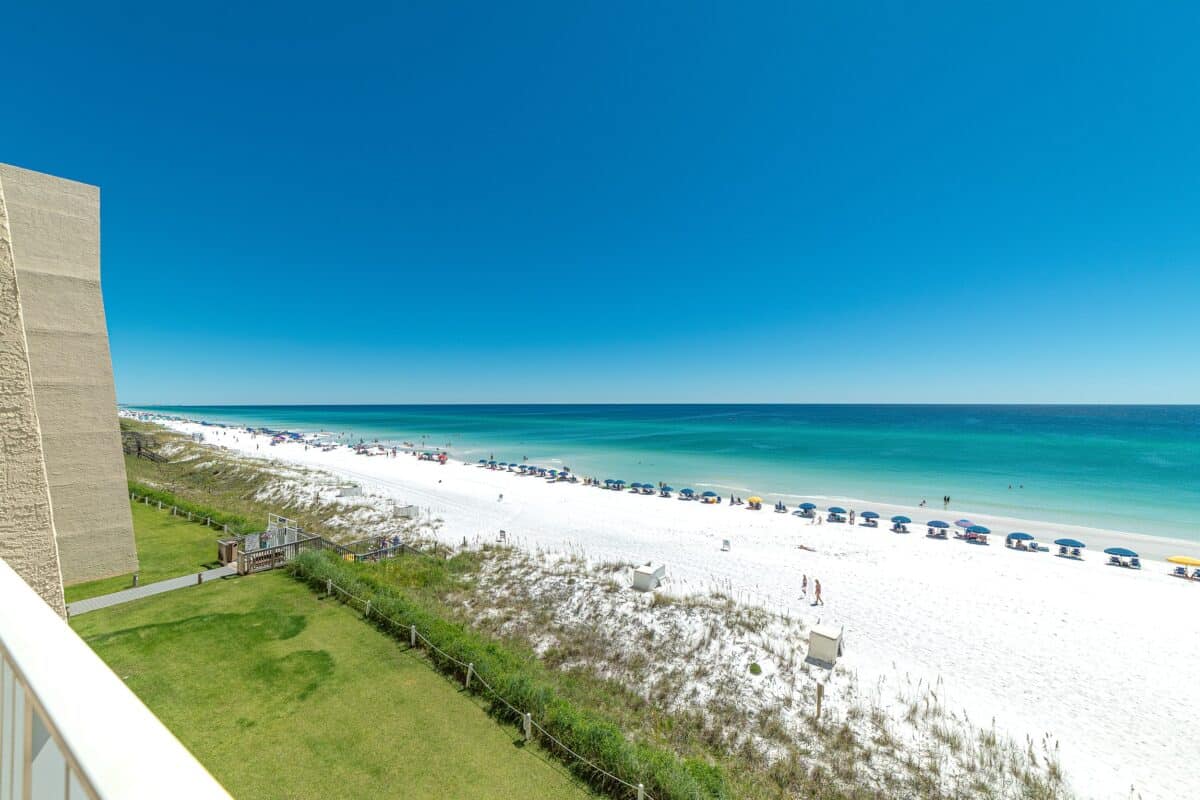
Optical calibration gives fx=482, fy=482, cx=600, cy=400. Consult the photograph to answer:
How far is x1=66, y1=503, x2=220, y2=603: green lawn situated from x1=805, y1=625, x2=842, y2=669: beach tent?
19.3m

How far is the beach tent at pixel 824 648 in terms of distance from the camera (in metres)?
13.2

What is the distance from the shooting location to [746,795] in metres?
9.03

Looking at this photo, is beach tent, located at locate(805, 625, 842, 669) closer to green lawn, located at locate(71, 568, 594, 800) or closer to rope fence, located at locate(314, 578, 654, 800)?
rope fence, located at locate(314, 578, 654, 800)

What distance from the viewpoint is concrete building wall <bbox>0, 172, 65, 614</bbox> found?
383cm

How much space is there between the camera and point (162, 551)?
17.5 m

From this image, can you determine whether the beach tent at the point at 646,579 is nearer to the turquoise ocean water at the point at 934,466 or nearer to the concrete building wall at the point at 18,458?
the concrete building wall at the point at 18,458

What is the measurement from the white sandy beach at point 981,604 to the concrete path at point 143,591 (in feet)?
33.0

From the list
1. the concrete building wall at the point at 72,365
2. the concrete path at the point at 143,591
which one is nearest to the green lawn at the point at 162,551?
the concrete path at the point at 143,591

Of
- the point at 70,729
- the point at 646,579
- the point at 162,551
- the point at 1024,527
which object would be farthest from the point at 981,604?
the point at 162,551

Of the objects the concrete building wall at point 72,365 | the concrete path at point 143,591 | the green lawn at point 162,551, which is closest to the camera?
the concrete path at point 143,591

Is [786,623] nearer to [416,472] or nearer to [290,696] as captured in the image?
[290,696]

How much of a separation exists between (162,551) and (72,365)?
7123mm

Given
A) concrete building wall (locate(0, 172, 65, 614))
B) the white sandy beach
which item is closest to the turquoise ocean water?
the white sandy beach

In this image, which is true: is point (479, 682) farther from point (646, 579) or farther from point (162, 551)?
point (162, 551)
